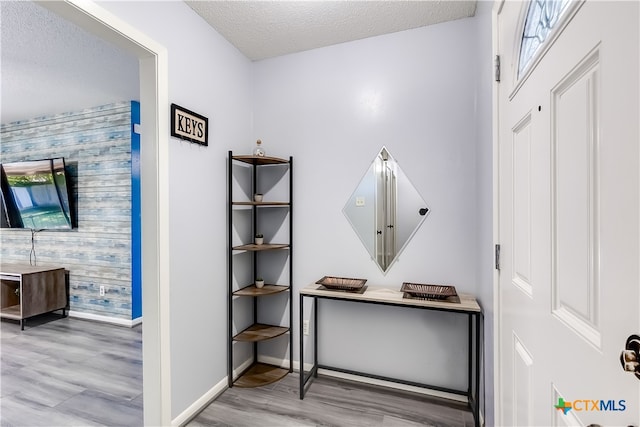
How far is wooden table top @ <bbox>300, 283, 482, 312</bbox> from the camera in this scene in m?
1.86

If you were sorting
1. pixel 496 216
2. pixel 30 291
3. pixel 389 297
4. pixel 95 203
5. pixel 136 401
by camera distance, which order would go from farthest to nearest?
pixel 95 203
pixel 30 291
pixel 136 401
pixel 389 297
pixel 496 216

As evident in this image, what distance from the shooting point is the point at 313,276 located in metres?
2.54

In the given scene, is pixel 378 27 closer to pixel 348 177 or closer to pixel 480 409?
pixel 348 177

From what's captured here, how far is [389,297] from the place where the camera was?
2.05m

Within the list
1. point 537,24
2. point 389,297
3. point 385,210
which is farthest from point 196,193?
point 537,24

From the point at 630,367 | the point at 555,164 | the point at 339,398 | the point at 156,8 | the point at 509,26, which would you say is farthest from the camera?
the point at 339,398

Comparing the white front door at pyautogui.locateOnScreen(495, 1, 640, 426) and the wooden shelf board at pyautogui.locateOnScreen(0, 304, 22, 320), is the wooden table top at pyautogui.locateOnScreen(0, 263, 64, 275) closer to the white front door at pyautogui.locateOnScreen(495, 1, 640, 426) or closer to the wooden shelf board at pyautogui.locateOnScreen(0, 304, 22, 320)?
the wooden shelf board at pyautogui.locateOnScreen(0, 304, 22, 320)

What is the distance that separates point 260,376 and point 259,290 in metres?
0.68

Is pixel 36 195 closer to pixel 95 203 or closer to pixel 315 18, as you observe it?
pixel 95 203

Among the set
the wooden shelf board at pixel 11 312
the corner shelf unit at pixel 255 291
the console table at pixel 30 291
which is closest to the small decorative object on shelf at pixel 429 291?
the corner shelf unit at pixel 255 291

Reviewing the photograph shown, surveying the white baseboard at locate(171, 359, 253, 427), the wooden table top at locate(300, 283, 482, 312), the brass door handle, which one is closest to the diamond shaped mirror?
the wooden table top at locate(300, 283, 482, 312)

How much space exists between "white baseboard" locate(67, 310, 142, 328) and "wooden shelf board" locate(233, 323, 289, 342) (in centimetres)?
194

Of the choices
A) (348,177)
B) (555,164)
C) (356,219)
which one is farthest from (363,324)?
(555,164)

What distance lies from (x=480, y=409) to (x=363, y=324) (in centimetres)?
90
